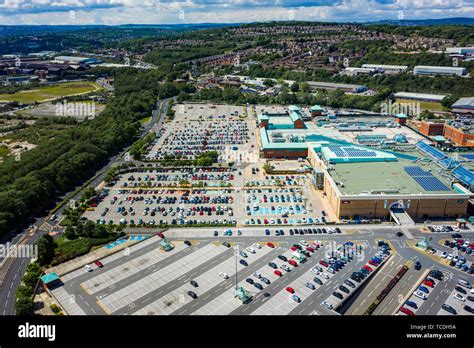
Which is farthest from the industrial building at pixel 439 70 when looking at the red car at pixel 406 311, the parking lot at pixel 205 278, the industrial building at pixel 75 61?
the industrial building at pixel 75 61

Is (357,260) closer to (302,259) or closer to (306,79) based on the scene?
(302,259)

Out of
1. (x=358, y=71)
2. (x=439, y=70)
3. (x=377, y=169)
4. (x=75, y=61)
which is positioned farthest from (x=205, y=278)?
(x=75, y=61)

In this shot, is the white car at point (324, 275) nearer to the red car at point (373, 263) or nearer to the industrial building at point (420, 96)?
the red car at point (373, 263)

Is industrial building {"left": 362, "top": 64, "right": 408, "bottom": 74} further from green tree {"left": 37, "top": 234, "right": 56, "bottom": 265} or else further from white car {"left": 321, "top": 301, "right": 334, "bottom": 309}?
green tree {"left": 37, "top": 234, "right": 56, "bottom": 265}

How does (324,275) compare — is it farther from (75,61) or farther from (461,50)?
(75,61)

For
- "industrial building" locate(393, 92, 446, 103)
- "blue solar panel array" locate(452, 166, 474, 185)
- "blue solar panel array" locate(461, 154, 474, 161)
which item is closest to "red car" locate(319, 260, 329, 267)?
"blue solar panel array" locate(452, 166, 474, 185)
